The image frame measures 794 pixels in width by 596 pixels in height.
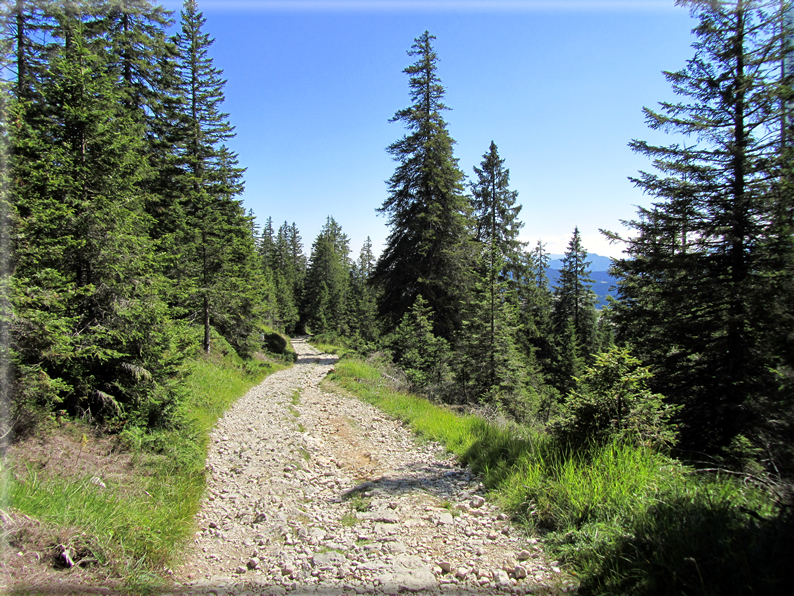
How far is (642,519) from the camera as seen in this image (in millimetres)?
3416

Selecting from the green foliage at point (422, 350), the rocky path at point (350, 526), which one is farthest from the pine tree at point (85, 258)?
the green foliage at point (422, 350)

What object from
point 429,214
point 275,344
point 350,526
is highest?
point 429,214

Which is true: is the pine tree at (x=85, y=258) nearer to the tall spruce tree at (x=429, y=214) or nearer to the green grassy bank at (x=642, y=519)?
the green grassy bank at (x=642, y=519)

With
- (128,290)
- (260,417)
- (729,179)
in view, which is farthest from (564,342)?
(128,290)

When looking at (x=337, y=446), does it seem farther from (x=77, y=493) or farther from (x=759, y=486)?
(x=759, y=486)

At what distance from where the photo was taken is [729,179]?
827 centimetres

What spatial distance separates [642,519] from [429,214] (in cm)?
1806

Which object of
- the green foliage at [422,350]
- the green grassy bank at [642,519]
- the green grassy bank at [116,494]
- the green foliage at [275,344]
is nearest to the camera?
the green grassy bank at [642,519]

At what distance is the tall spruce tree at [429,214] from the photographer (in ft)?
66.5

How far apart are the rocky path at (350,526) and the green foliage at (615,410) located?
5.95 feet

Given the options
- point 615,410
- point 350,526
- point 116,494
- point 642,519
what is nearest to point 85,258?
point 116,494

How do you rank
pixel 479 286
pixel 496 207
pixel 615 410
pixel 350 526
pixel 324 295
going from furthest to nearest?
pixel 324 295, pixel 496 207, pixel 479 286, pixel 615 410, pixel 350 526

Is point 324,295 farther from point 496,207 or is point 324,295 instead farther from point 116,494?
point 116,494

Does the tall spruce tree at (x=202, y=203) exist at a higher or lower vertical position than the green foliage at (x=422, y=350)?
higher
